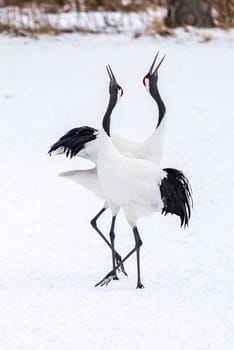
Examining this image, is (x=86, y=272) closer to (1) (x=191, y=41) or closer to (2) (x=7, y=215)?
(2) (x=7, y=215)

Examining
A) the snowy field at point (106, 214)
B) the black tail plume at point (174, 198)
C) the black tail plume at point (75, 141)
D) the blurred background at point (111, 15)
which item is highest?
the black tail plume at point (75, 141)

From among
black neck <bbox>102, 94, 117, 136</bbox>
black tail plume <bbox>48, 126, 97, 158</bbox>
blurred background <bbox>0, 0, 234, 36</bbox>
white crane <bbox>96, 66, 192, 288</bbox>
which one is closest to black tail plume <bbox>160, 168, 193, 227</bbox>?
white crane <bbox>96, 66, 192, 288</bbox>

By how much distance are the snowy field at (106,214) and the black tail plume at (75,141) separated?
79cm

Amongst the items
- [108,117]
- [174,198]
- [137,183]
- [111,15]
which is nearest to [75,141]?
[108,117]

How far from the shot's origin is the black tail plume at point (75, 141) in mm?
7008

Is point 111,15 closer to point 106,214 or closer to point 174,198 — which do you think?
point 106,214

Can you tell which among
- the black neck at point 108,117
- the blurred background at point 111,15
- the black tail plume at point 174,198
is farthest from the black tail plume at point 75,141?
the blurred background at point 111,15

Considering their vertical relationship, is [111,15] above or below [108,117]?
below

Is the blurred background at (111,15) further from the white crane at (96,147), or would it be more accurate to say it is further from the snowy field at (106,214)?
the white crane at (96,147)

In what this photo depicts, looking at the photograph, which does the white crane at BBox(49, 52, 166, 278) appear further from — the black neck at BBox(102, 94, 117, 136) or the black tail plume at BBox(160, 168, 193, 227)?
the black tail plume at BBox(160, 168, 193, 227)

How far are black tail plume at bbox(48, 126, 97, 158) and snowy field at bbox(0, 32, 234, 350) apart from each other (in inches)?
31.1

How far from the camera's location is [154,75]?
7145mm

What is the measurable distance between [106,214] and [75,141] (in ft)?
6.05

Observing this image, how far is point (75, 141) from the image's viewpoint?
705 cm
